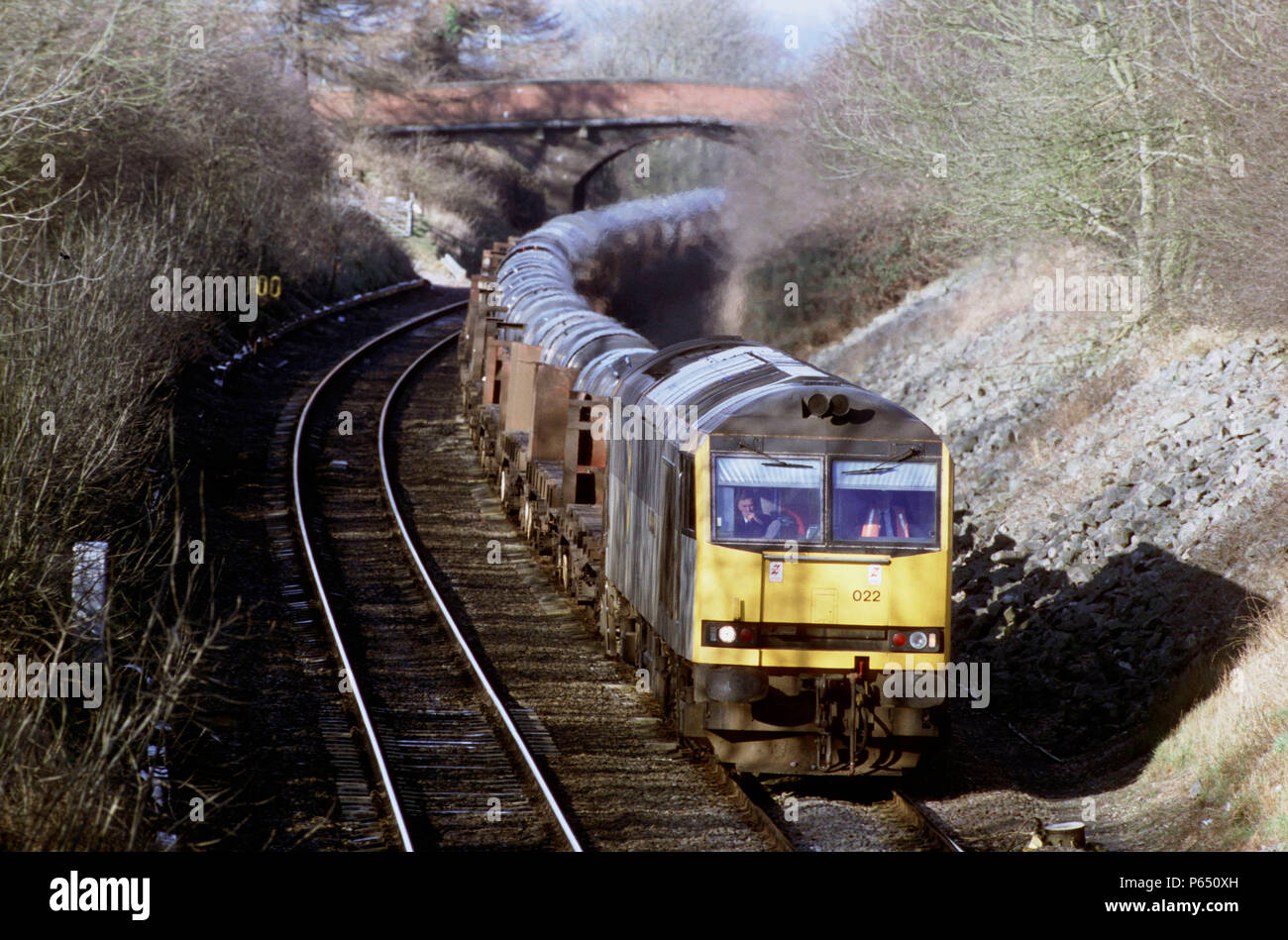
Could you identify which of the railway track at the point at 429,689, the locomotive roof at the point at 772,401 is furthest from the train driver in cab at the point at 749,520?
the railway track at the point at 429,689

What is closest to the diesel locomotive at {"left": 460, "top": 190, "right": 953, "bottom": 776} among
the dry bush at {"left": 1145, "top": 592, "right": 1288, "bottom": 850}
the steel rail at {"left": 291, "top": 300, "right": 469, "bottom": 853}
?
the dry bush at {"left": 1145, "top": 592, "right": 1288, "bottom": 850}

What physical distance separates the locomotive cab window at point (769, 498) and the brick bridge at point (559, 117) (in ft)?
159

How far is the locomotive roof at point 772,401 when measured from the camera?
10.6 metres

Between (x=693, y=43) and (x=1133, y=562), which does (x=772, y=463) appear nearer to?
(x=1133, y=562)

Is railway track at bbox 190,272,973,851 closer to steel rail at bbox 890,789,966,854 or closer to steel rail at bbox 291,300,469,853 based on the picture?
steel rail at bbox 291,300,469,853

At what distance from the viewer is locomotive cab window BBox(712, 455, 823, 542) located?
34.6 feet

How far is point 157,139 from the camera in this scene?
26203 mm

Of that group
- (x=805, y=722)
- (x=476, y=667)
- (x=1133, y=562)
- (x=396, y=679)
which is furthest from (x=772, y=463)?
(x=1133, y=562)

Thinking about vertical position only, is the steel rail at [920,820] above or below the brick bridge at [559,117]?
below

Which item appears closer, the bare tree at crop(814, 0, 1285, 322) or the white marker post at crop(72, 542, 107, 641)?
the white marker post at crop(72, 542, 107, 641)

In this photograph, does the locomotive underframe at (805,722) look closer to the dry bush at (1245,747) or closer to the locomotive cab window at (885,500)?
the locomotive cab window at (885,500)

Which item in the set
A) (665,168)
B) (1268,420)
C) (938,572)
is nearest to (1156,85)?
(1268,420)

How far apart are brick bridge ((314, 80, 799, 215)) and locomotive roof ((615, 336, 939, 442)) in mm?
46322

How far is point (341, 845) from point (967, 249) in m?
23.7
